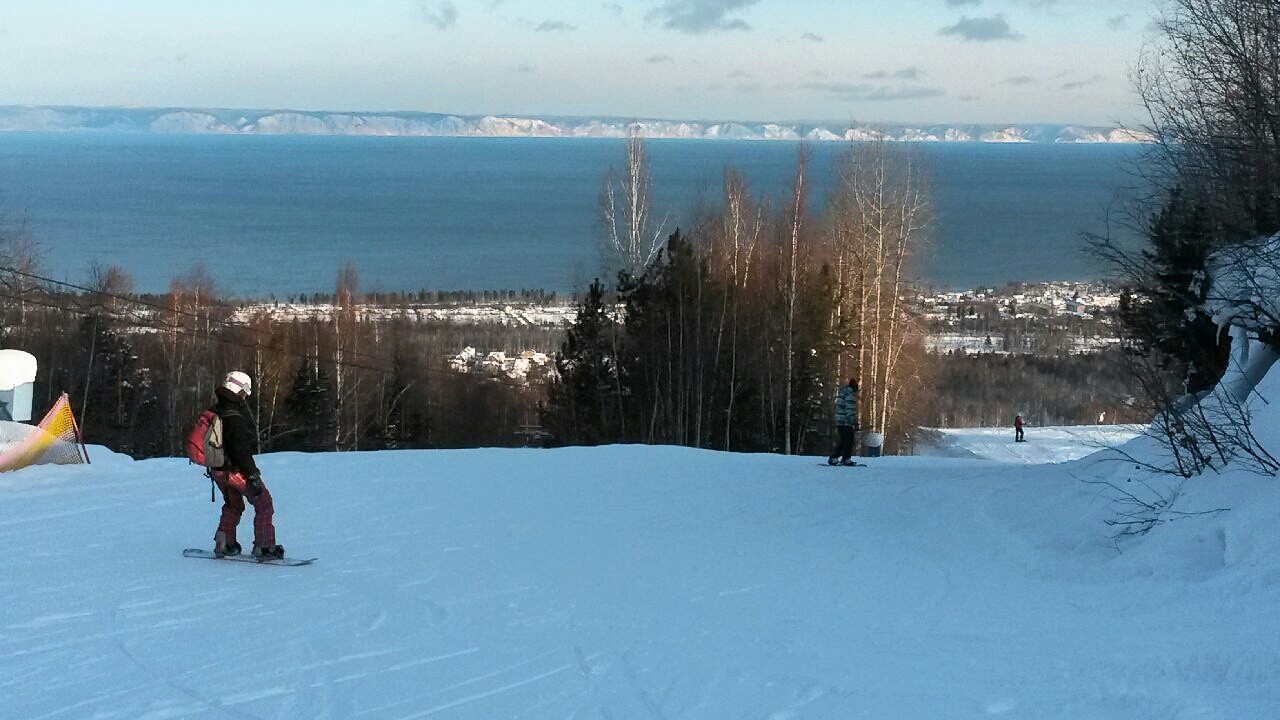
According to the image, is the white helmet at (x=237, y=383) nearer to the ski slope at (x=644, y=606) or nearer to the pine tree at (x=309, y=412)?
the ski slope at (x=644, y=606)

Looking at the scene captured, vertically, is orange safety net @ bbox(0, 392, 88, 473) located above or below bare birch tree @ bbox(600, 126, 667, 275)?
below

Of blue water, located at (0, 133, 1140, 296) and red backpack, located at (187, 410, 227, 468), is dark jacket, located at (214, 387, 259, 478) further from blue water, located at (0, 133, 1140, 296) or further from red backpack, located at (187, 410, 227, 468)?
blue water, located at (0, 133, 1140, 296)

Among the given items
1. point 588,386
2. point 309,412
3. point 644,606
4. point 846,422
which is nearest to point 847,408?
point 846,422

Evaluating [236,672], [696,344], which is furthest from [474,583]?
[696,344]

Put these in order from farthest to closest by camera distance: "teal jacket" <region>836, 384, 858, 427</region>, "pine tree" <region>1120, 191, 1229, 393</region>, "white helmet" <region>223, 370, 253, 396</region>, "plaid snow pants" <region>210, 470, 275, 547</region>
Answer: "teal jacket" <region>836, 384, 858, 427</region> → "pine tree" <region>1120, 191, 1229, 393</region> → "plaid snow pants" <region>210, 470, 275, 547</region> → "white helmet" <region>223, 370, 253, 396</region>

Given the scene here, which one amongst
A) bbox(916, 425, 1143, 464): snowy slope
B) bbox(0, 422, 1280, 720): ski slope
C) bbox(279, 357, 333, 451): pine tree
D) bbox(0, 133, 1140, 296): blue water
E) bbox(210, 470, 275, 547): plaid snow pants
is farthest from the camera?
bbox(0, 133, 1140, 296): blue water

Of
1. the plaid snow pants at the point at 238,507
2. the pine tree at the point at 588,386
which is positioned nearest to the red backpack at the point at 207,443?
the plaid snow pants at the point at 238,507

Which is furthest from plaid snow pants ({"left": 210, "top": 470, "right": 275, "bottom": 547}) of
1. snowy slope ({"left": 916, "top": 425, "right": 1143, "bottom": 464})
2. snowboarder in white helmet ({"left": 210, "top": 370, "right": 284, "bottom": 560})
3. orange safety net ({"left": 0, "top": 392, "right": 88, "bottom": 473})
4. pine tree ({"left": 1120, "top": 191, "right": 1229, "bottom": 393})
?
snowy slope ({"left": 916, "top": 425, "right": 1143, "bottom": 464})
